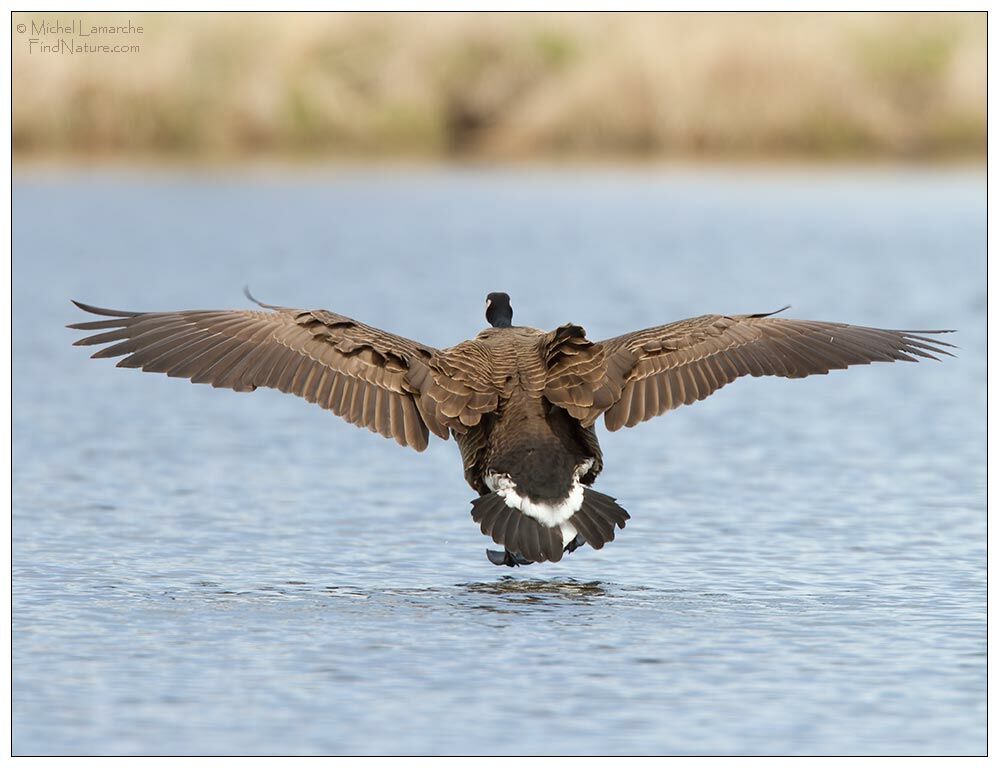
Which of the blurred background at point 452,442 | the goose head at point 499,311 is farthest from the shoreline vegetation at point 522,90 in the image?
the goose head at point 499,311

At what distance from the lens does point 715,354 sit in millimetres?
9523

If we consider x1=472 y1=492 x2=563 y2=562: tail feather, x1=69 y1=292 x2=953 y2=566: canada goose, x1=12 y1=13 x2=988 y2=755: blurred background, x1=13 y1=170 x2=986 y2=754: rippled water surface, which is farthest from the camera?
x1=69 y1=292 x2=953 y2=566: canada goose

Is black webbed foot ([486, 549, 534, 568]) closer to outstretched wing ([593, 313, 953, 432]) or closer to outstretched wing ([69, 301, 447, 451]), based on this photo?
outstretched wing ([69, 301, 447, 451])

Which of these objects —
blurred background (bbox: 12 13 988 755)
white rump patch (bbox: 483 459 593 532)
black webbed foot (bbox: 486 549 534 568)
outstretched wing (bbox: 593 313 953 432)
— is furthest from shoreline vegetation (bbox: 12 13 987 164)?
white rump patch (bbox: 483 459 593 532)

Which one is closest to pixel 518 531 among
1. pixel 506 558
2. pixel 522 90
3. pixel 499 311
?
pixel 506 558

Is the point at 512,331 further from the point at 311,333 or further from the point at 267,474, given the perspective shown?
the point at 267,474

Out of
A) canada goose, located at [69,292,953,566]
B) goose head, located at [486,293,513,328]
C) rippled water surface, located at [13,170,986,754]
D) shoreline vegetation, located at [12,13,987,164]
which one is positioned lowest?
rippled water surface, located at [13,170,986,754]

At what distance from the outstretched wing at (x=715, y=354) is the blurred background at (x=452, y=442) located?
3.16ft

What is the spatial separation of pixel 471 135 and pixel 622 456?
28.0 m

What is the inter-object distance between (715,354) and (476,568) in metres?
1.74

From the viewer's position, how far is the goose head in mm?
10398

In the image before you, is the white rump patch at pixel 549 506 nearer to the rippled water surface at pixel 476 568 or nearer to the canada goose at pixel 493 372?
the canada goose at pixel 493 372

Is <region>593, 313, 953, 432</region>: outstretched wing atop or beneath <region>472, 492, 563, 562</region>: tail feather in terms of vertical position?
atop

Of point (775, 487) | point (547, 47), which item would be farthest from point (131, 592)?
point (547, 47)
